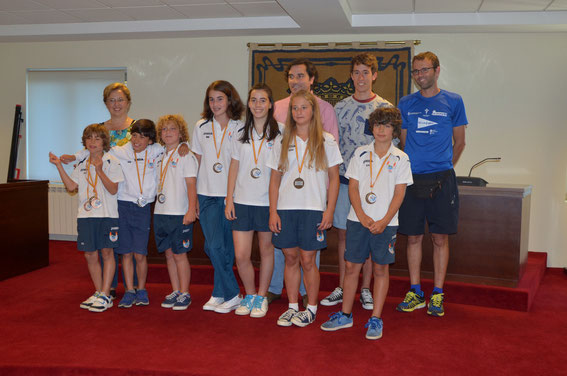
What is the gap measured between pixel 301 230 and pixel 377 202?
49 centimetres

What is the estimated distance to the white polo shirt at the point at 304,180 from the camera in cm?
295

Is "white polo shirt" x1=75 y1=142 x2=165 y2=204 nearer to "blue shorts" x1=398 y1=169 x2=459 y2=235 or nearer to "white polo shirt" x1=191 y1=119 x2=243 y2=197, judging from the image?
"white polo shirt" x1=191 y1=119 x2=243 y2=197

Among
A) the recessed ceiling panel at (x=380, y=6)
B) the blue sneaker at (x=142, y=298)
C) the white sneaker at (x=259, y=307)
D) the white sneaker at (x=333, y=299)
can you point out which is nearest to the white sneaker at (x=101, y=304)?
the blue sneaker at (x=142, y=298)

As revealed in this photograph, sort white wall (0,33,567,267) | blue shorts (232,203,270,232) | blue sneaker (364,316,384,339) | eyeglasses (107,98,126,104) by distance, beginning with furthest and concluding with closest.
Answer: white wall (0,33,567,267)
eyeglasses (107,98,126,104)
blue shorts (232,203,270,232)
blue sneaker (364,316,384,339)

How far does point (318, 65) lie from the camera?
19.4ft

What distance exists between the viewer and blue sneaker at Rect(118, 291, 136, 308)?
3432 millimetres

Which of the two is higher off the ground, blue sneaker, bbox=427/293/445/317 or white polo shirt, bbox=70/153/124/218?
white polo shirt, bbox=70/153/124/218

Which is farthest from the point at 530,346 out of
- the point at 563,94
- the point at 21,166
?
the point at 21,166

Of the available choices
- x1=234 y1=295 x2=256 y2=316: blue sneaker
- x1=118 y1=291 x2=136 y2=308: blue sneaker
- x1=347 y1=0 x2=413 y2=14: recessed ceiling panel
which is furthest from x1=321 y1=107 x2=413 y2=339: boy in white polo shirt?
x1=347 y1=0 x2=413 y2=14: recessed ceiling panel

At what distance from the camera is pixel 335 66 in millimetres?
5844

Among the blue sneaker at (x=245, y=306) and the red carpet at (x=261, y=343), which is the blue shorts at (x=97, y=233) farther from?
the blue sneaker at (x=245, y=306)

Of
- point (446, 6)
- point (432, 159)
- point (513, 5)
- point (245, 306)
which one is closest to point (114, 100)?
point (245, 306)

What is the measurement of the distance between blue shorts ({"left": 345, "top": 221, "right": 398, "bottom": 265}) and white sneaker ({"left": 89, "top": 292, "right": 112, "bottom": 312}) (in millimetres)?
1710

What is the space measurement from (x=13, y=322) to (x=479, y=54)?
17.2 ft
